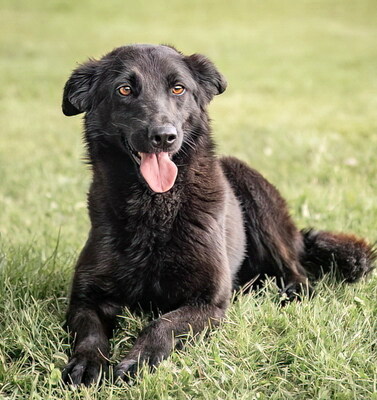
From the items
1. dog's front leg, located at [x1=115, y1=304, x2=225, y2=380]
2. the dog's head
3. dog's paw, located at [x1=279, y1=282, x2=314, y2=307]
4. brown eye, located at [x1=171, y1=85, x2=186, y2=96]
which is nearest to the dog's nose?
the dog's head

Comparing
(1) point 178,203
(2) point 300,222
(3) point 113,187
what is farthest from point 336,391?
(2) point 300,222

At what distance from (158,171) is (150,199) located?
7.9 inches

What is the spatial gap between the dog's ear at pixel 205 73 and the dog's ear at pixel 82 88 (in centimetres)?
50

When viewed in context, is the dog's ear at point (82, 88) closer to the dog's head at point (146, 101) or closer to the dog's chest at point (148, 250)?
the dog's head at point (146, 101)

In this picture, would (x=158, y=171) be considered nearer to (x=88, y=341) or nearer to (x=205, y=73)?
(x=205, y=73)

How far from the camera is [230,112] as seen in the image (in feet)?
32.8

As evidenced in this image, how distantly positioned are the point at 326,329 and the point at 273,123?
6024mm

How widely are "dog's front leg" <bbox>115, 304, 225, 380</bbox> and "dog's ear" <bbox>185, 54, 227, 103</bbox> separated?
114cm

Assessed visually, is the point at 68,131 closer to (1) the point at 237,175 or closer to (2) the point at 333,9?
(1) the point at 237,175

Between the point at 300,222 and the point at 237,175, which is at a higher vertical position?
the point at 237,175

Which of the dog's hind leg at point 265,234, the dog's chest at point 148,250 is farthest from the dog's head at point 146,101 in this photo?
the dog's hind leg at point 265,234

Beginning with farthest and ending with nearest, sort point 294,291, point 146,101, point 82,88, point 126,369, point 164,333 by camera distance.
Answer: point 294,291 < point 82,88 < point 146,101 < point 164,333 < point 126,369

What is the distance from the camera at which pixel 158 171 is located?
11.2ft

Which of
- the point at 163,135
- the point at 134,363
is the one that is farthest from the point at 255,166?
the point at 134,363
